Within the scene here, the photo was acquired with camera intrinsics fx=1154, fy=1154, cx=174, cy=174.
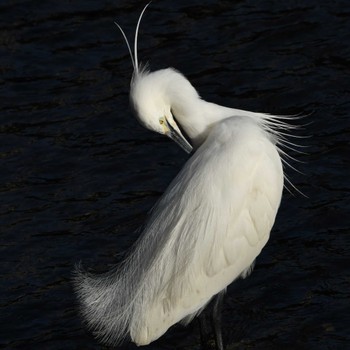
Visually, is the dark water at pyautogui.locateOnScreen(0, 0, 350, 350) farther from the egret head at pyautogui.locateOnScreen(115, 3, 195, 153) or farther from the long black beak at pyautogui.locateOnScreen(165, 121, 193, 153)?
the egret head at pyautogui.locateOnScreen(115, 3, 195, 153)

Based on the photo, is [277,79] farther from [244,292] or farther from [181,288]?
[181,288]

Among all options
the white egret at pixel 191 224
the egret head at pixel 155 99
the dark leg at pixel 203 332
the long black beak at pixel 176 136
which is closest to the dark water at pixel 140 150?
the dark leg at pixel 203 332

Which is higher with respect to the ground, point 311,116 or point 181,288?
point 181,288

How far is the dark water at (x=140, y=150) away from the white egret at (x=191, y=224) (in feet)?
1.66

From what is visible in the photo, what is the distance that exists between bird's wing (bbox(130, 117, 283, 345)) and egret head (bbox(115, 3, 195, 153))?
0.28 metres

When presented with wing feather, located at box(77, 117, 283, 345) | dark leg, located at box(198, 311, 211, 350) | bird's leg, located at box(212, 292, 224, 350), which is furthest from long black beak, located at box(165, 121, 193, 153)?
dark leg, located at box(198, 311, 211, 350)

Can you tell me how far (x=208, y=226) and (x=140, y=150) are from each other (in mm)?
2472

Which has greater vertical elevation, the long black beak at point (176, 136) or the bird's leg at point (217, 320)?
the long black beak at point (176, 136)

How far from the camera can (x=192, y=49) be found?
32.6 ft

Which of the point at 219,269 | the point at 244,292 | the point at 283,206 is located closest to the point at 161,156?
the point at 283,206

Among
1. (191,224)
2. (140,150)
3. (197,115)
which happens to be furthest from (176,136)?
(140,150)

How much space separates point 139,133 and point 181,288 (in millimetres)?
2761

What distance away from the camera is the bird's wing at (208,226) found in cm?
646

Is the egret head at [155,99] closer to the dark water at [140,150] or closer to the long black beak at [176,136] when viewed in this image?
the long black beak at [176,136]
